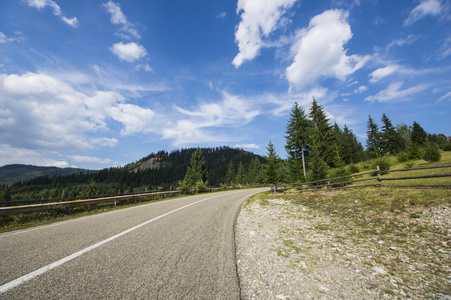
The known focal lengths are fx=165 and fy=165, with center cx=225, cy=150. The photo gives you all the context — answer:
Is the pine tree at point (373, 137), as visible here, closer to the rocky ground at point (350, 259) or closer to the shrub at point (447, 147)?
the shrub at point (447, 147)

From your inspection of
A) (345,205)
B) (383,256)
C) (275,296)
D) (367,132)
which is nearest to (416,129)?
(367,132)

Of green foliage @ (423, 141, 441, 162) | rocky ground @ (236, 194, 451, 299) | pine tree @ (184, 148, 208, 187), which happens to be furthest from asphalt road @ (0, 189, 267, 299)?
pine tree @ (184, 148, 208, 187)

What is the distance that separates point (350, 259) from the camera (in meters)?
3.75

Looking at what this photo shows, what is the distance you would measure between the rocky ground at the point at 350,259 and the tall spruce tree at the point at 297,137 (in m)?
22.6

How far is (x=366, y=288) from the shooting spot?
274 cm

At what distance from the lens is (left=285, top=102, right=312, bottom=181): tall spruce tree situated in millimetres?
28250

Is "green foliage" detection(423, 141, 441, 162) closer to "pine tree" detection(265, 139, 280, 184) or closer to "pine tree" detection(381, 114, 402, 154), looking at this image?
"pine tree" detection(265, 139, 280, 184)

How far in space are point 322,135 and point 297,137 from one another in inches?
184

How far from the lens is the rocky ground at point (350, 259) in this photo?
268 centimetres

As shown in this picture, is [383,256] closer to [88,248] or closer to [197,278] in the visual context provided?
[197,278]

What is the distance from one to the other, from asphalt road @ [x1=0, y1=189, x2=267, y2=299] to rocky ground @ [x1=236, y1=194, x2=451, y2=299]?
2.09 feet

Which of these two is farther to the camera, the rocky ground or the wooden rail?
the wooden rail

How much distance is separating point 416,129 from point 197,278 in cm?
7357

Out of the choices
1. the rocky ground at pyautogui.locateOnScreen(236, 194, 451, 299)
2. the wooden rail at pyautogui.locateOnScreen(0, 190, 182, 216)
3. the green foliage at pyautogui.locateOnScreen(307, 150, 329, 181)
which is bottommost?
the rocky ground at pyautogui.locateOnScreen(236, 194, 451, 299)
